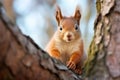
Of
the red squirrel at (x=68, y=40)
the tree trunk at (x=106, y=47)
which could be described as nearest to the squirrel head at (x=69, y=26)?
the red squirrel at (x=68, y=40)

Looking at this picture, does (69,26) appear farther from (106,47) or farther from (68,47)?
(106,47)

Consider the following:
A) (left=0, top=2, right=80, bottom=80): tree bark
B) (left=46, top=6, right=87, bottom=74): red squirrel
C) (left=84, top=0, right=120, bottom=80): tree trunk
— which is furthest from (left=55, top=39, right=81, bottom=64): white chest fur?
(left=0, top=2, right=80, bottom=80): tree bark

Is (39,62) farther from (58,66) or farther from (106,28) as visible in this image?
(106,28)

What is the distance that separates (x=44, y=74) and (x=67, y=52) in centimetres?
99

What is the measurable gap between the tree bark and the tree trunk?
0.41ft

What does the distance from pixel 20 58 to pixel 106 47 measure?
1.05 feet

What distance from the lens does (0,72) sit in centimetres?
73

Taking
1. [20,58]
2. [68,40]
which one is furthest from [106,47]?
[68,40]

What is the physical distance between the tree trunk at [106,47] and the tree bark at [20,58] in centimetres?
12

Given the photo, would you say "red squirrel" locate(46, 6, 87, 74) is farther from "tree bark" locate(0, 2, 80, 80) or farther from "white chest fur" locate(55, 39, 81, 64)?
"tree bark" locate(0, 2, 80, 80)

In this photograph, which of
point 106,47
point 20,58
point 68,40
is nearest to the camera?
point 20,58

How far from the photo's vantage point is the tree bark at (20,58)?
2.37 ft

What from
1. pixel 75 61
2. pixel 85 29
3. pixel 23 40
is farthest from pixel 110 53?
pixel 85 29

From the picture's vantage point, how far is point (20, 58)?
2.52 ft
